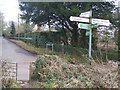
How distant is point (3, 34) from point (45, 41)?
155 centimetres

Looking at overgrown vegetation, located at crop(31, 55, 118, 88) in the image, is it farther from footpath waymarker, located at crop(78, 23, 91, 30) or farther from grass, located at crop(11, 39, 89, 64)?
footpath waymarker, located at crop(78, 23, 91, 30)

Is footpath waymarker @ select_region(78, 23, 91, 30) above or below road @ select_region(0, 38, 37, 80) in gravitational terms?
above

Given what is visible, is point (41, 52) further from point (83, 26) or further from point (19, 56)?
point (83, 26)

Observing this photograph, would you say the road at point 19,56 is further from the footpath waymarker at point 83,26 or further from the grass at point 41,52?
the footpath waymarker at point 83,26

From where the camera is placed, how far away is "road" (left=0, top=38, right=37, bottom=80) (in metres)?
3.09

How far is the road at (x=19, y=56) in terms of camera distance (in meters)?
3.09

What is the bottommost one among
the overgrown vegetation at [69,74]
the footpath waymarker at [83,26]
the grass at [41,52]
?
the overgrown vegetation at [69,74]

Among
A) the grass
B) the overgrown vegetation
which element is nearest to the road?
the grass

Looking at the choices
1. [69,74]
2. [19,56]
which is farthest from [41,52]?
[69,74]

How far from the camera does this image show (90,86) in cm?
252

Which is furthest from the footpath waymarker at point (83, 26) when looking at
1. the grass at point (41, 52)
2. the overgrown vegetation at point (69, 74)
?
the overgrown vegetation at point (69, 74)

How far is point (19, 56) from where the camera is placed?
3.36 meters

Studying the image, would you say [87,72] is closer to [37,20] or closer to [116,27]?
[37,20]

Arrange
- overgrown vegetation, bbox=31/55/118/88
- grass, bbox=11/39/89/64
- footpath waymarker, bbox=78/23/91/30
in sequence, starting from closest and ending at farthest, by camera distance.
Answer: overgrown vegetation, bbox=31/55/118/88 < grass, bbox=11/39/89/64 < footpath waymarker, bbox=78/23/91/30
